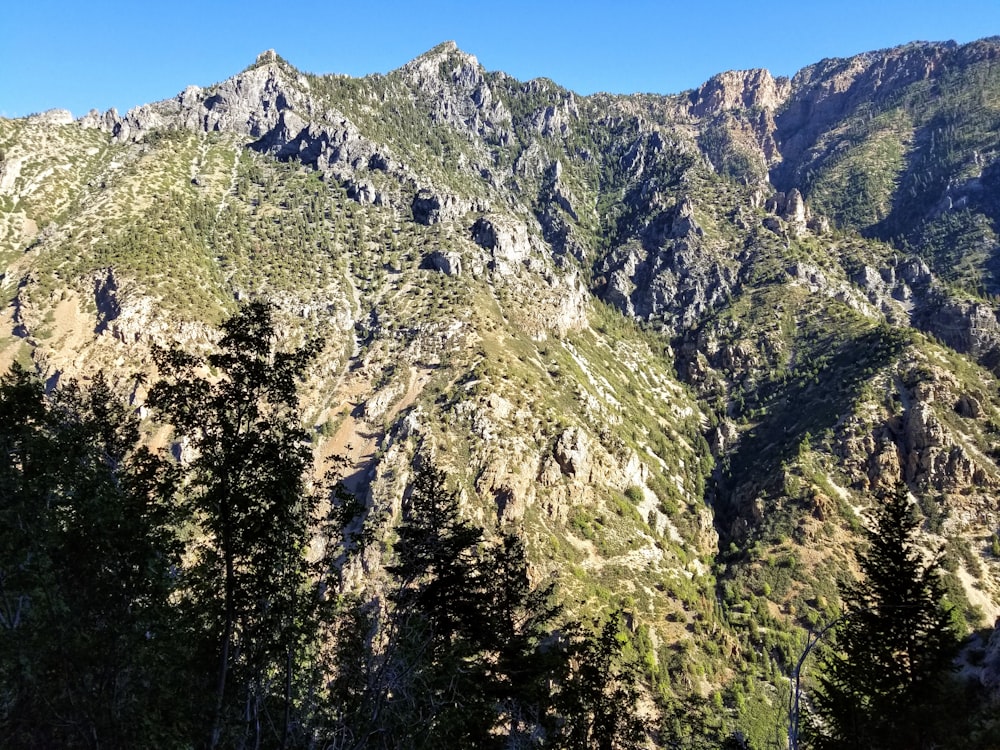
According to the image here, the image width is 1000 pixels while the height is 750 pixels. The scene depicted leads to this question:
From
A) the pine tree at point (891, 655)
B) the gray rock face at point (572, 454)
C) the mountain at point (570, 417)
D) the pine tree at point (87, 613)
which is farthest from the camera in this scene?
the gray rock face at point (572, 454)

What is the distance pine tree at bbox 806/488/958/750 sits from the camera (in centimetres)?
2519

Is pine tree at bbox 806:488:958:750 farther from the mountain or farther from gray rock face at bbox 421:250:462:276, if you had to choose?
gray rock face at bbox 421:250:462:276

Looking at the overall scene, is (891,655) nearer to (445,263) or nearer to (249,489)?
(249,489)

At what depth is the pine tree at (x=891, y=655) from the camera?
25.2 meters

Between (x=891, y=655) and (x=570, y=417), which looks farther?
(x=570, y=417)

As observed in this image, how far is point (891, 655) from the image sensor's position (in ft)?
89.4

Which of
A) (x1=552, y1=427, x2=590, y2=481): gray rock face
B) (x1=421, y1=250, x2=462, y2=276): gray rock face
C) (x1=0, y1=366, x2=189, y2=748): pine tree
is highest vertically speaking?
(x1=421, y1=250, x2=462, y2=276): gray rock face

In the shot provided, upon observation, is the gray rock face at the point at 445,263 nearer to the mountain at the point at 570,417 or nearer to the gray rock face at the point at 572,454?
the mountain at the point at 570,417

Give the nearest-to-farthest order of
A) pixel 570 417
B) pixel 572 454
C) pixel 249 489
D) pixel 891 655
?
pixel 249 489 < pixel 891 655 < pixel 572 454 < pixel 570 417

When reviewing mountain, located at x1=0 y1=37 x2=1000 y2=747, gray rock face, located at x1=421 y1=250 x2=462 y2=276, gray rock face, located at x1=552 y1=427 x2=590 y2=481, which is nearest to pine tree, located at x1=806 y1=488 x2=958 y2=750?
mountain, located at x1=0 y1=37 x2=1000 y2=747

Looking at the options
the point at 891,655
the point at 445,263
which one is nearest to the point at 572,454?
the point at 445,263

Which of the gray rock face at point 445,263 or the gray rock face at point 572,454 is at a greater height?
the gray rock face at point 445,263

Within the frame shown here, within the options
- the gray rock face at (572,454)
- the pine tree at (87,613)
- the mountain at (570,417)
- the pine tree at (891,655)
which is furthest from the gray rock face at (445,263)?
the pine tree at (87,613)

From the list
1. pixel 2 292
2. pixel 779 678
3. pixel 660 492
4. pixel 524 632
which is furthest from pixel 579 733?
pixel 2 292
